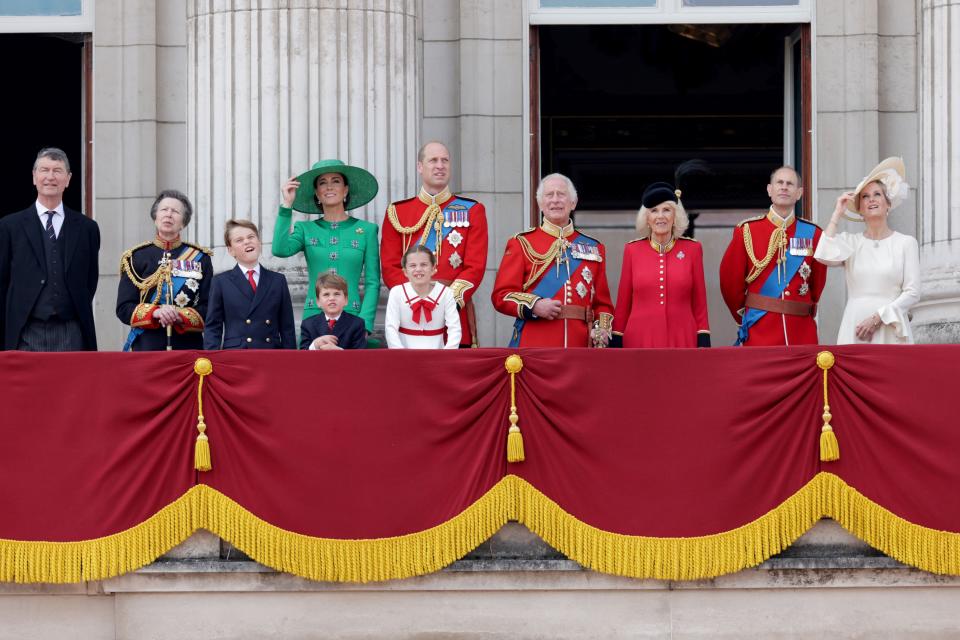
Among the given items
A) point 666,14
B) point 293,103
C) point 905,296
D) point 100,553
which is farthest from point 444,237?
point 666,14

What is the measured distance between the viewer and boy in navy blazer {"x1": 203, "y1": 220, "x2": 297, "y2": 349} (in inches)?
385

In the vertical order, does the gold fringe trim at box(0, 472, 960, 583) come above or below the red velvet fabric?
below

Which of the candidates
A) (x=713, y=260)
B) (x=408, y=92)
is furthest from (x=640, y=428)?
(x=713, y=260)

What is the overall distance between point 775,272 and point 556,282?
129 centimetres

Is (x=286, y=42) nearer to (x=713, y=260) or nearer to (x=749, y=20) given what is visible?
(x=749, y=20)

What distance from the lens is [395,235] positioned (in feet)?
34.7

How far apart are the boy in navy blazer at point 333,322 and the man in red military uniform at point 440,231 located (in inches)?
26.1

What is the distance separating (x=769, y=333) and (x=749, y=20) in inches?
120

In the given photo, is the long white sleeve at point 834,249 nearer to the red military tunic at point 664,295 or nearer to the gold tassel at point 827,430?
the red military tunic at point 664,295

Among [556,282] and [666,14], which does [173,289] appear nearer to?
[556,282]

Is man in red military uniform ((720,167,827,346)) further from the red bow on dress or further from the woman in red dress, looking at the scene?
the red bow on dress

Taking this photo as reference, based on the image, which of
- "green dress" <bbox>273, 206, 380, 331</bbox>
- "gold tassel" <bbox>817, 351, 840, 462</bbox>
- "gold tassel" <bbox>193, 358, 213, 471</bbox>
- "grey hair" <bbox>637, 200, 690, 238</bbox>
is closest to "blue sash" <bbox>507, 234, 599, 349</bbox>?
"grey hair" <bbox>637, 200, 690, 238</bbox>

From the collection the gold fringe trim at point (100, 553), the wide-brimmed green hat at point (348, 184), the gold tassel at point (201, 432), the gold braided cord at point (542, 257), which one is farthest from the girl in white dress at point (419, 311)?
the gold fringe trim at point (100, 553)

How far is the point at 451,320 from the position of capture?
9758 mm
